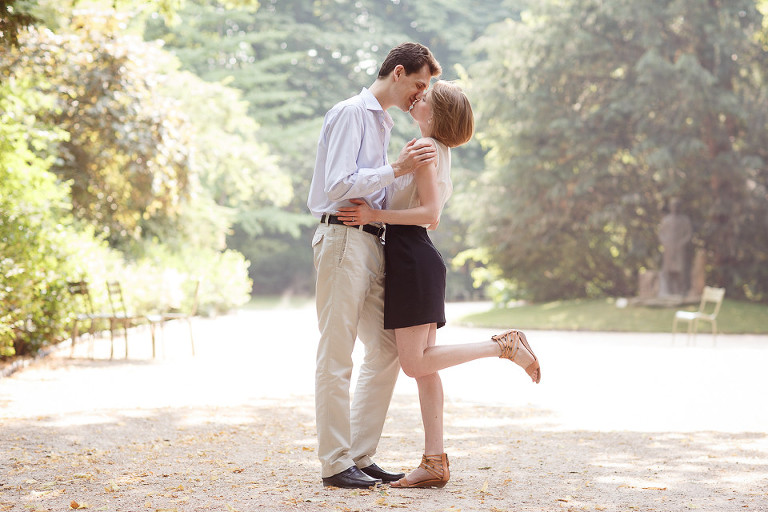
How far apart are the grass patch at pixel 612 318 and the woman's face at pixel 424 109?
51.4 ft

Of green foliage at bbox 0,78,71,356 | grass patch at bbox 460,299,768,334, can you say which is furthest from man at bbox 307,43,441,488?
grass patch at bbox 460,299,768,334

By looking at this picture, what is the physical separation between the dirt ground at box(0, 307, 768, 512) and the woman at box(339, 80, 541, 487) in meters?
0.35

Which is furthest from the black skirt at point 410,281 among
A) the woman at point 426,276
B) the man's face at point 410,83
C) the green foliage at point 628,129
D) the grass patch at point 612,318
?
the green foliage at point 628,129

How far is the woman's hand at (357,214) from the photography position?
4.18 meters

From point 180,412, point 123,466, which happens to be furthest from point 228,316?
point 123,466

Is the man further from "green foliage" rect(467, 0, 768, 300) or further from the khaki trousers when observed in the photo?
"green foliage" rect(467, 0, 768, 300)

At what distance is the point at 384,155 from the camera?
4438 millimetres

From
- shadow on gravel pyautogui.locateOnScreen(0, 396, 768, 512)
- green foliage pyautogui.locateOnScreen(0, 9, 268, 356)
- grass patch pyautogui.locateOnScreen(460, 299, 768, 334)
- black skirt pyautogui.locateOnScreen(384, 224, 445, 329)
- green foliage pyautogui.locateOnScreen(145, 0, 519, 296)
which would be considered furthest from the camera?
green foliage pyautogui.locateOnScreen(145, 0, 519, 296)

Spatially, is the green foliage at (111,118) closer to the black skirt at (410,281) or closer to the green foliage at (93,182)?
the green foliage at (93,182)

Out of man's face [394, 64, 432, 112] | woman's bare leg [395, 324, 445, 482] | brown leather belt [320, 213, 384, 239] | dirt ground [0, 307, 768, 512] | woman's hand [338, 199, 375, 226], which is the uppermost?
man's face [394, 64, 432, 112]

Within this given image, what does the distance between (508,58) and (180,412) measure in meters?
18.7

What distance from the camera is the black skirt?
14.0 ft

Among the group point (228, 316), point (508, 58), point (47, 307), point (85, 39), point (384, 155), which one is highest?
point (508, 58)

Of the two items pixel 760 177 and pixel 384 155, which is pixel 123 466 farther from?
pixel 760 177
